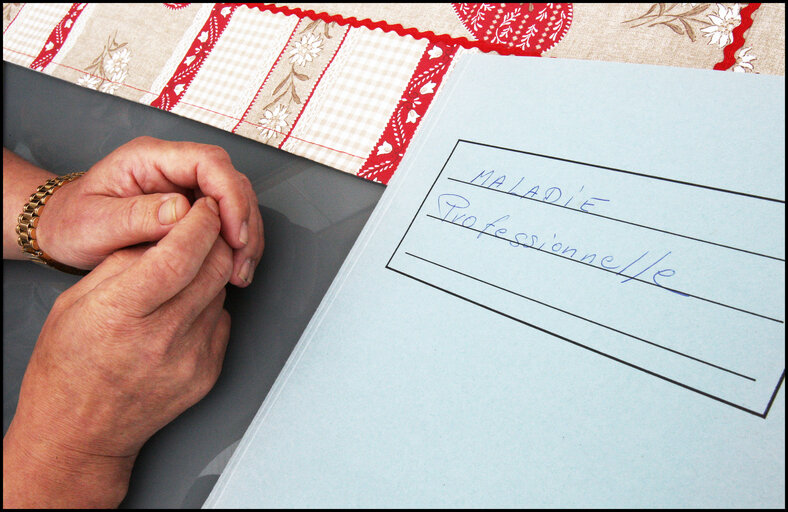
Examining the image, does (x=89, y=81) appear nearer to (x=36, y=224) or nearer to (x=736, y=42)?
(x=36, y=224)

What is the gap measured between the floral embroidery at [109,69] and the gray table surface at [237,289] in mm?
24

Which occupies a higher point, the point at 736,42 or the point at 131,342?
the point at 736,42

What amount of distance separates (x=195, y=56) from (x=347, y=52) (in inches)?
9.3

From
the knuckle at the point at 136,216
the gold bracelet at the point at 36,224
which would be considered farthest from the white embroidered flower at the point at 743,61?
the gold bracelet at the point at 36,224

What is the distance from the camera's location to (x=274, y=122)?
0.53m

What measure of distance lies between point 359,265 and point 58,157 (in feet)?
1.85

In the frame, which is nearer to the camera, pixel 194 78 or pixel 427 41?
pixel 427 41

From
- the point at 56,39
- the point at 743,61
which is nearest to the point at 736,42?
the point at 743,61

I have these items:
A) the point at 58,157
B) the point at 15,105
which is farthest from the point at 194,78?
the point at 15,105

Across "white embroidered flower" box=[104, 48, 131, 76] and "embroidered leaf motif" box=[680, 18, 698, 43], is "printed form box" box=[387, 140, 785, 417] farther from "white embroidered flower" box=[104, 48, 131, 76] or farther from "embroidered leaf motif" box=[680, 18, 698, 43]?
"white embroidered flower" box=[104, 48, 131, 76]

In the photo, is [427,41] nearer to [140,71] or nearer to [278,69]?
[278,69]

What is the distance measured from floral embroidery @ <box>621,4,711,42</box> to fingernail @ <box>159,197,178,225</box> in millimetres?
456

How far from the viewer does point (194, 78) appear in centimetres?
60

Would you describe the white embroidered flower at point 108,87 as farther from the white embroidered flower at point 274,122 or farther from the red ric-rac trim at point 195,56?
the white embroidered flower at point 274,122
